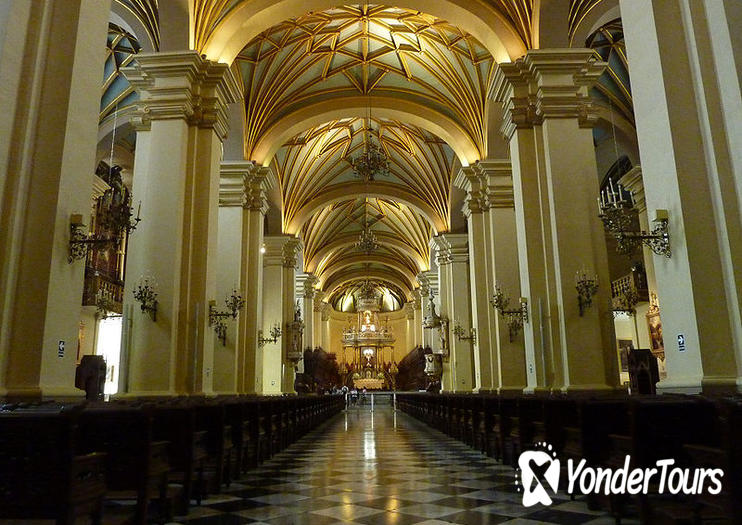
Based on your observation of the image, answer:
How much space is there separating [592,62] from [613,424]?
7724 mm

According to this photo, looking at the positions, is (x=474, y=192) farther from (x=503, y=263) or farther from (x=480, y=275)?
(x=503, y=263)

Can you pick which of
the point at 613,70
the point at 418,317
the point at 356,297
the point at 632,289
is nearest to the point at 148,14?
the point at 613,70

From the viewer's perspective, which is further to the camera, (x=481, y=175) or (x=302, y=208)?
(x=302, y=208)

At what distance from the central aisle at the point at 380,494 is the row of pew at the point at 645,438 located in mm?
392

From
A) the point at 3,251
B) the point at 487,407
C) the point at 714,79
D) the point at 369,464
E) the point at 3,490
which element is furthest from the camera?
the point at 487,407

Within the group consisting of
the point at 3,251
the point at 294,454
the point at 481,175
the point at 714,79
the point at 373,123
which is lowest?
the point at 294,454

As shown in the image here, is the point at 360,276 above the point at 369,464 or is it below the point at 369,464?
above

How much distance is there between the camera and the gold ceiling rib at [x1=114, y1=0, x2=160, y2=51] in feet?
36.1

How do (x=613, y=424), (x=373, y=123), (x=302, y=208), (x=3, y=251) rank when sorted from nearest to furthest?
(x=613, y=424) → (x=3, y=251) → (x=373, y=123) → (x=302, y=208)

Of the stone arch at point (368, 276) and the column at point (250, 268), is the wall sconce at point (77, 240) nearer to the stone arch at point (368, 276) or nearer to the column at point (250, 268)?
the column at point (250, 268)

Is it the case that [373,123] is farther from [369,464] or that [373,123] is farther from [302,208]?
[369,464]

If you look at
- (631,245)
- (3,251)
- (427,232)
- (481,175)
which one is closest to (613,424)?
(631,245)

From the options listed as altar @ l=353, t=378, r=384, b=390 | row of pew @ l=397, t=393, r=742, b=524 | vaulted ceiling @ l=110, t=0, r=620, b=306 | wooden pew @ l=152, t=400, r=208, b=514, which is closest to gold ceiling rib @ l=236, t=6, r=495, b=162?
vaulted ceiling @ l=110, t=0, r=620, b=306

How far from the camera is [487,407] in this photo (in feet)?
24.2
